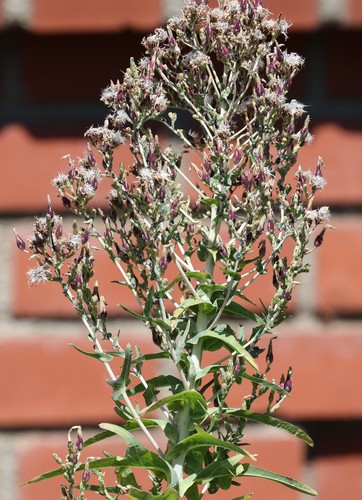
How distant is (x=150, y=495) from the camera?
414 millimetres

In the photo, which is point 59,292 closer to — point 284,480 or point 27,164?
point 27,164

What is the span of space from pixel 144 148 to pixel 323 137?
660 millimetres

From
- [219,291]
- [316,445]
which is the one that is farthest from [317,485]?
[219,291]

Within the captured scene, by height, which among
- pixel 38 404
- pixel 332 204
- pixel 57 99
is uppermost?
pixel 57 99

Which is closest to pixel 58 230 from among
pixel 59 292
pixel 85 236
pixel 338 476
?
pixel 85 236

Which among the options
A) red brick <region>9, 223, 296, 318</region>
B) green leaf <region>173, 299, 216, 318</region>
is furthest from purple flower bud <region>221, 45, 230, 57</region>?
red brick <region>9, 223, 296, 318</region>

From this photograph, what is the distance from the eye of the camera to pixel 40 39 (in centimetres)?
109

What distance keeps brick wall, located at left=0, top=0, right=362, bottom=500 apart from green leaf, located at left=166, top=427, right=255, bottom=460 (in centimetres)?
63

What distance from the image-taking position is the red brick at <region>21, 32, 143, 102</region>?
3.55ft

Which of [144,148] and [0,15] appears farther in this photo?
[0,15]

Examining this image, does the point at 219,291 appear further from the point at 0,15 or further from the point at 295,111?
the point at 0,15

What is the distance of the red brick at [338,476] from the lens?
1096 millimetres

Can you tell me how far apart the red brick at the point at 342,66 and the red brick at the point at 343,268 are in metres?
0.13

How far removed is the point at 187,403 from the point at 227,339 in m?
0.03
